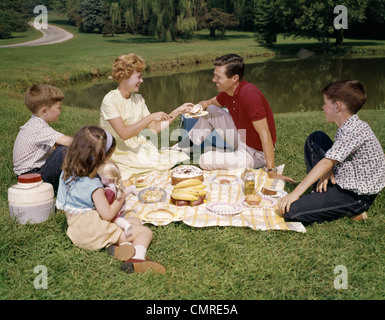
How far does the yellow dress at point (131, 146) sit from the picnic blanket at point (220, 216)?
22cm

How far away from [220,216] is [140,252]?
1036mm

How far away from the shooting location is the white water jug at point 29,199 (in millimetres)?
3370

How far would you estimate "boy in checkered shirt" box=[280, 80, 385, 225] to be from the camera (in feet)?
10.9

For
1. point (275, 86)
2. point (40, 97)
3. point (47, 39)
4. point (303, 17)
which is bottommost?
point (275, 86)

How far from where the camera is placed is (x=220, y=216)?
3.74 metres

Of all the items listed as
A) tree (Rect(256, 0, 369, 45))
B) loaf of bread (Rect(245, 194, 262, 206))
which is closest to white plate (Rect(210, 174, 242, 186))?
loaf of bread (Rect(245, 194, 262, 206))

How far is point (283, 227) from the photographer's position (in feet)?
11.5

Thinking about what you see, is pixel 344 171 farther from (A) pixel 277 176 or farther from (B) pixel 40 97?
(B) pixel 40 97

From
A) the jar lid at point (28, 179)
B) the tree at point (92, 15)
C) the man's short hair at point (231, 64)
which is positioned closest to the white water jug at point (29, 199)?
the jar lid at point (28, 179)

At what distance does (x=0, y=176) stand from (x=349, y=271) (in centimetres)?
406

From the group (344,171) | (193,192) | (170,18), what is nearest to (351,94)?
(344,171)

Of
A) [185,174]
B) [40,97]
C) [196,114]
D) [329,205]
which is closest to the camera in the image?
[329,205]

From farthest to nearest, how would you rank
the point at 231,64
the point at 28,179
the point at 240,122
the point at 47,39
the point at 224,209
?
the point at 47,39, the point at 240,122, the point at 231,64, the point at 224,209, the point at 28,179

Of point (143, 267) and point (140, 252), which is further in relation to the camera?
point (140, 252)
